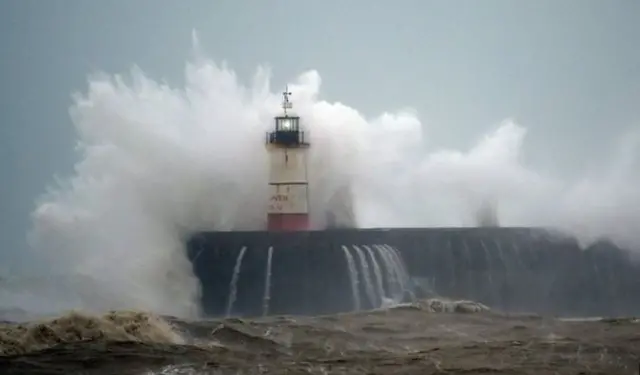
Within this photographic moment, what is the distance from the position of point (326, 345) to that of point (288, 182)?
7.18ft

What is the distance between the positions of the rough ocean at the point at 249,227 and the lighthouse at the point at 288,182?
118 mm

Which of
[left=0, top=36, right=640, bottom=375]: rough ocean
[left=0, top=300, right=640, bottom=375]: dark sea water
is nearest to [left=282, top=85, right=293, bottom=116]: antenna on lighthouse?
[left=0, top=36, right=640, bottom=375]: rough ocean

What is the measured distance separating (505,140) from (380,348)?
8.23 feet

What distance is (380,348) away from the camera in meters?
6.36

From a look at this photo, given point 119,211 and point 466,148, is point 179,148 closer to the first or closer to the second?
point 119,211

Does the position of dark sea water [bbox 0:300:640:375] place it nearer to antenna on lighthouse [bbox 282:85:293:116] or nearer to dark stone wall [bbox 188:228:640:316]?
dark stone wall [bbox 188:228:640:316]

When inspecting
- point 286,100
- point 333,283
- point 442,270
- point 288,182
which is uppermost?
point 286,100

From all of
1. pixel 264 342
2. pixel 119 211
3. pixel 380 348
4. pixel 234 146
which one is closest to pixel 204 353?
pixel 264 342

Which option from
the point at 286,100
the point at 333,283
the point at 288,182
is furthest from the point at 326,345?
the point at 286,100

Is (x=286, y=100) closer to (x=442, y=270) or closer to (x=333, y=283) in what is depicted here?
(x=333, y=283)

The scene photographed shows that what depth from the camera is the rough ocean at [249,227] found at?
19.4 feet

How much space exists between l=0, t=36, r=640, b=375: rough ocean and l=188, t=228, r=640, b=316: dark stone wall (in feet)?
0.60

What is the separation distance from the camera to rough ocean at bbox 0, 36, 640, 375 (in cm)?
591

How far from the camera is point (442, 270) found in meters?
7.95
